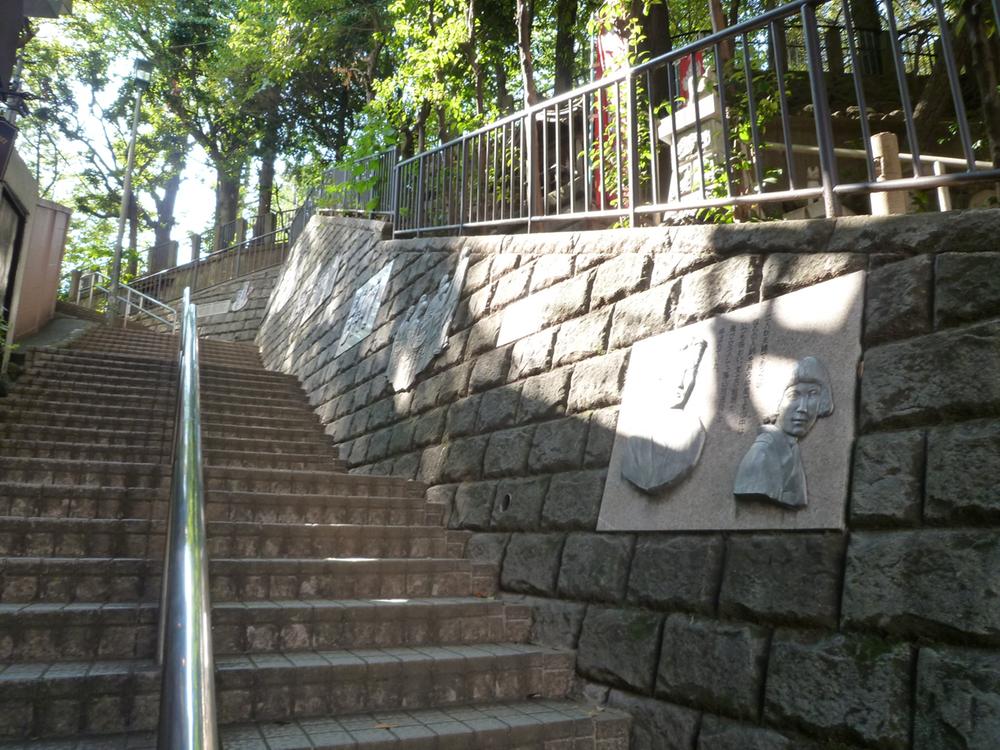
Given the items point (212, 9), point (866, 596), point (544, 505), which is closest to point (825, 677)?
point (866, 596)

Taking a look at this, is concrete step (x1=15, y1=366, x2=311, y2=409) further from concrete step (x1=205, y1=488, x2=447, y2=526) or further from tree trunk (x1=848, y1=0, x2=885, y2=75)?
tree trunk (x1=848, y1=0, x2=885, y2=75)

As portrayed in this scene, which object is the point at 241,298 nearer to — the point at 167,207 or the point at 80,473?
the point at 167,207

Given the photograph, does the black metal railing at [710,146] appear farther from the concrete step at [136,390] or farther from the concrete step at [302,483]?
the concrete step at [136,390]

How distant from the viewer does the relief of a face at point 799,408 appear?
2.53 m

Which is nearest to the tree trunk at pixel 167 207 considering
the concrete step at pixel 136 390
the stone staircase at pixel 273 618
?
the concrete step at pixel 136 390

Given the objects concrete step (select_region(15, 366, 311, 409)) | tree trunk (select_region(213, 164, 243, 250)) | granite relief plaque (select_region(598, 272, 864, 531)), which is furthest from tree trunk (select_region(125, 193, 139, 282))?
granite relief plaque (select_region(598, 272, 864, 531))

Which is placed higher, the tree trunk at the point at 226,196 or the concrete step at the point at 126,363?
the tree trunk at the point at 226,196

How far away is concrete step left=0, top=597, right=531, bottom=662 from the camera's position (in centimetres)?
272

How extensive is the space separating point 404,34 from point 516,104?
12.6 ft

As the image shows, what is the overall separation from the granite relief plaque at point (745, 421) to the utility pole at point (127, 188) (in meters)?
13.5

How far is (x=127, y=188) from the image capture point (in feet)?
60.8

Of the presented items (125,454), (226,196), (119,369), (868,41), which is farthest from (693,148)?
(226,196)

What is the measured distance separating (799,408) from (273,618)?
226 centimetres

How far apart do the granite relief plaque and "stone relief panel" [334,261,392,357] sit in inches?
163
